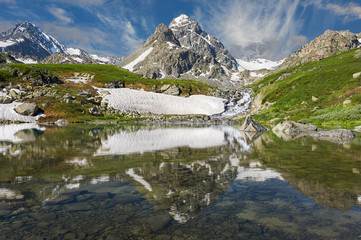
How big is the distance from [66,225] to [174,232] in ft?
9.80

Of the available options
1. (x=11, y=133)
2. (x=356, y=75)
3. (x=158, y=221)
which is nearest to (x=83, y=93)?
(x=11, y=133)

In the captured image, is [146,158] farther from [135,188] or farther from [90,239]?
[90,239]

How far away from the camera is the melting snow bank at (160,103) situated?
376ft

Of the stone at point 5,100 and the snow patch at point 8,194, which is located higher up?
the stone at point 5,100

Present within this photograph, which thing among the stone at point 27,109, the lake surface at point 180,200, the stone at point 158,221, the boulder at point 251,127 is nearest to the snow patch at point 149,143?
the lake surface at point 180,200

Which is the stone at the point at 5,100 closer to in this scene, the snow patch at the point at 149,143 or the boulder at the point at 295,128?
the snow patch at the point at 149,143

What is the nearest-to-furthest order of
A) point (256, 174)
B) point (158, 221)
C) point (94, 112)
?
point (158, 221) → point (256, 174) → point (94, 112)

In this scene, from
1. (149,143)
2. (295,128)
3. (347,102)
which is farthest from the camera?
(347,102)

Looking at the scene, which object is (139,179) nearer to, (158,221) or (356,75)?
(158,221)

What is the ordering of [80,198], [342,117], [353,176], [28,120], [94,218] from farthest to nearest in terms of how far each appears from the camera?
[28,120] < [342,117] < [353,176] < [80,198] < [94,218]

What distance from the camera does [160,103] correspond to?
4887 inches

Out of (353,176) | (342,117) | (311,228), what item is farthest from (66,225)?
(342,117)

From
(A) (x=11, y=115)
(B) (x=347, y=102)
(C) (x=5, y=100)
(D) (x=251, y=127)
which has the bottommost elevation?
(D) (x=251, y=127)

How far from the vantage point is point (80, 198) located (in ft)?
25.7
